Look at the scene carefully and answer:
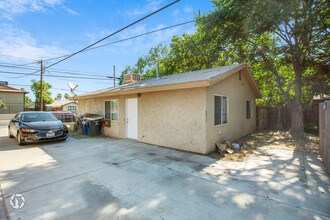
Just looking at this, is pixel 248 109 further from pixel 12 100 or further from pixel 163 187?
pixel 12 100

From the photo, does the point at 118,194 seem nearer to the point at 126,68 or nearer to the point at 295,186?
the point at 295,186

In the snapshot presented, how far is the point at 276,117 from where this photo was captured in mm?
11672

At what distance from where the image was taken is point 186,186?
130 inches

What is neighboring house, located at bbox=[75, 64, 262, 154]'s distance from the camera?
557 cm

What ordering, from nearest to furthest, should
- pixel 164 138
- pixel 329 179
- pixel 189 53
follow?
pixel 329 179, pixel 164 138, pixel 189 53

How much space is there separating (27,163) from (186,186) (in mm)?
4802

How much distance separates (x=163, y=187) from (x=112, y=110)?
274 inches

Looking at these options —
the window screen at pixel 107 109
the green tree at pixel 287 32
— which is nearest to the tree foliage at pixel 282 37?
the green tree at pixel 287 32

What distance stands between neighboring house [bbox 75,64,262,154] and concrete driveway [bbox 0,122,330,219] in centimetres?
105

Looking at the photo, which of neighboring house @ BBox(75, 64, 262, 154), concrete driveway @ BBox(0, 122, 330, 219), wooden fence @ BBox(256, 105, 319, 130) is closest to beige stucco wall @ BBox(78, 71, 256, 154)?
neighboring house @ BBox(75, 64, 262, 154)

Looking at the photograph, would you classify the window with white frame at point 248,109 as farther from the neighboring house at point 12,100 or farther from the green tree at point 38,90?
the green tree at point 38,90

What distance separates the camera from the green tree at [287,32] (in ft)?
23.6

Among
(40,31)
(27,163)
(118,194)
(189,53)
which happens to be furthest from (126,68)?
(118,194)
